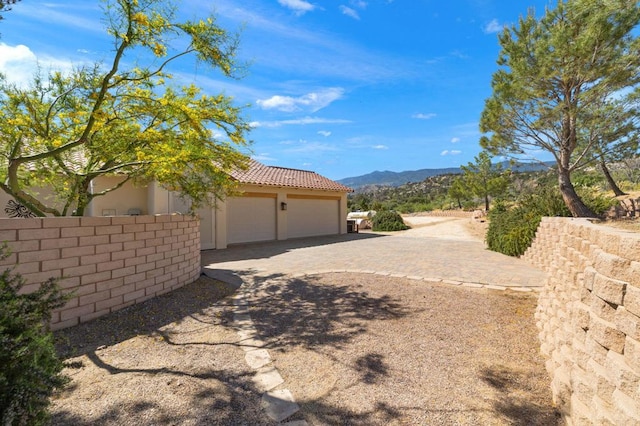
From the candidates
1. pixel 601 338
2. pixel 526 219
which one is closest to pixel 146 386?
pixel 601 338

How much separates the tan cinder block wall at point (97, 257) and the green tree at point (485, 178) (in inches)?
1165

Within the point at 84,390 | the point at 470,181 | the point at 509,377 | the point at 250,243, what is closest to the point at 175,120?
the point at 84,390

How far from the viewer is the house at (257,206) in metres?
12.1

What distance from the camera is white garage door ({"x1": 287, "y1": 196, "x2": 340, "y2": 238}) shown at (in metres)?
17.6

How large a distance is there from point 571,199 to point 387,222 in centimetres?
1250

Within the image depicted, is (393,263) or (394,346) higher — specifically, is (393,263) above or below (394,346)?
above

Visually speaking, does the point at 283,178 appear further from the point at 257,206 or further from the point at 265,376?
the point at 265,376

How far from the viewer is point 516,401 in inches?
117

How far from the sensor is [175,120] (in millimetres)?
6152

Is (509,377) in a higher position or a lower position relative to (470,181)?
lower

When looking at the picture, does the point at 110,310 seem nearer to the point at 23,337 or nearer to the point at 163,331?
the point at 163,331

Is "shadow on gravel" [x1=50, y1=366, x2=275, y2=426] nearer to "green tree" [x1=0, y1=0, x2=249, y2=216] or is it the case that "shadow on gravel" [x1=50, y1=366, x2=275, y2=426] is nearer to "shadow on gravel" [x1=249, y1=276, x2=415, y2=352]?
"shadow on gravel" [x1=249, y1=276, x2=415, y2=352]

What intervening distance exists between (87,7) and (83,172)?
2.91 m

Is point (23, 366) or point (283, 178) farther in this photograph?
point (283, 178)
